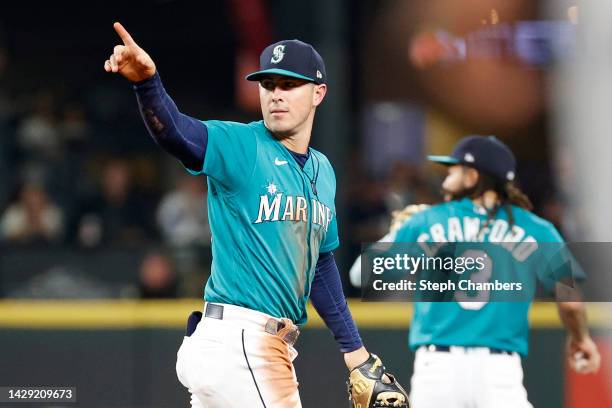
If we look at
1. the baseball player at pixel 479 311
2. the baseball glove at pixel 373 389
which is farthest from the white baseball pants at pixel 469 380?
the baseball glove at pixel 373 389

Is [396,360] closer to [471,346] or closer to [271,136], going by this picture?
[471,346]

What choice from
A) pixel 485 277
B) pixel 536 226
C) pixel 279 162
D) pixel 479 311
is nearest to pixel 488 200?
pixel 536 226

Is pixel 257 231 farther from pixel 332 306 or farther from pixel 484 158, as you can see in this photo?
pixel 484 158

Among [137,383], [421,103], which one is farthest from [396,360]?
[421,103]

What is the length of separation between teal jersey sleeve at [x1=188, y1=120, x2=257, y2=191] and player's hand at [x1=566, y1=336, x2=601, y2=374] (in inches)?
97.4

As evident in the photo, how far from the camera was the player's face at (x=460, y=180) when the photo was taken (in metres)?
5.51

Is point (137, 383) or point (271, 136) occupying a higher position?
point (271, 136)

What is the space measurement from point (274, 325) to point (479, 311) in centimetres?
183

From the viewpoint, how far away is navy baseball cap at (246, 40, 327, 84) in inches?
150

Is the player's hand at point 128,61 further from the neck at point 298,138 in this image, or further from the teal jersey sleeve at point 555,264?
the teal jersey sleeve at point 555,264

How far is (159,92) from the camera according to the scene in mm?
3432

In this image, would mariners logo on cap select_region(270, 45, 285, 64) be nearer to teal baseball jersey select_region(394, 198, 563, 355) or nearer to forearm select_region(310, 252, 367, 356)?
forearm select_region(310, 252, 367, 356)

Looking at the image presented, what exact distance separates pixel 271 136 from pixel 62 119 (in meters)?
6.67

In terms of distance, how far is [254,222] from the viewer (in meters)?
3.72
